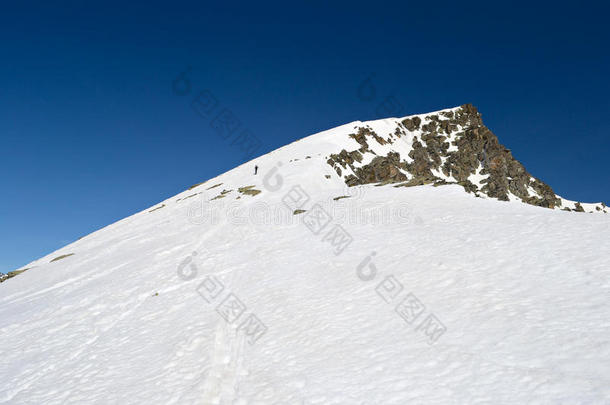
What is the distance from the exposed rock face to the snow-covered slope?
46182 mm

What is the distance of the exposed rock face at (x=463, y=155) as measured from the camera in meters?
70.6

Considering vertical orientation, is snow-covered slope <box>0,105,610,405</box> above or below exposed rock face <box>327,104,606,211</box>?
below

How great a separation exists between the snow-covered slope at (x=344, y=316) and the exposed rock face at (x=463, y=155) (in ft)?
152

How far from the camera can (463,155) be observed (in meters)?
80.7

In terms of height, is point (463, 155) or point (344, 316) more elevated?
point (463, 155)

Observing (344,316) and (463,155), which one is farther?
(463,155)

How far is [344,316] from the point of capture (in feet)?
35.6

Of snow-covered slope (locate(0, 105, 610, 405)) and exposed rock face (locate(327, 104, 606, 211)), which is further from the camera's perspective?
exposed rock face (locate(327, 104, 606, 211))

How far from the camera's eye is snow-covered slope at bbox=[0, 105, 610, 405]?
7234 millimetres

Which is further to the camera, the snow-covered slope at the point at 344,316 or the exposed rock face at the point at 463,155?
the exposed rock face at the point at 463,155

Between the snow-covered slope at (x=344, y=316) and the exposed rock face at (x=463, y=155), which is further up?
the exposed rock face at (x=463, y=155)

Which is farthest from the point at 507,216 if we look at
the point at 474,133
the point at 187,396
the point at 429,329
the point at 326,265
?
the point at 474,133

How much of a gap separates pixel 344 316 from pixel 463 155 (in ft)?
262

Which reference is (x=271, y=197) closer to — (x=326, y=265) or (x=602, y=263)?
(x=326, y=265)
